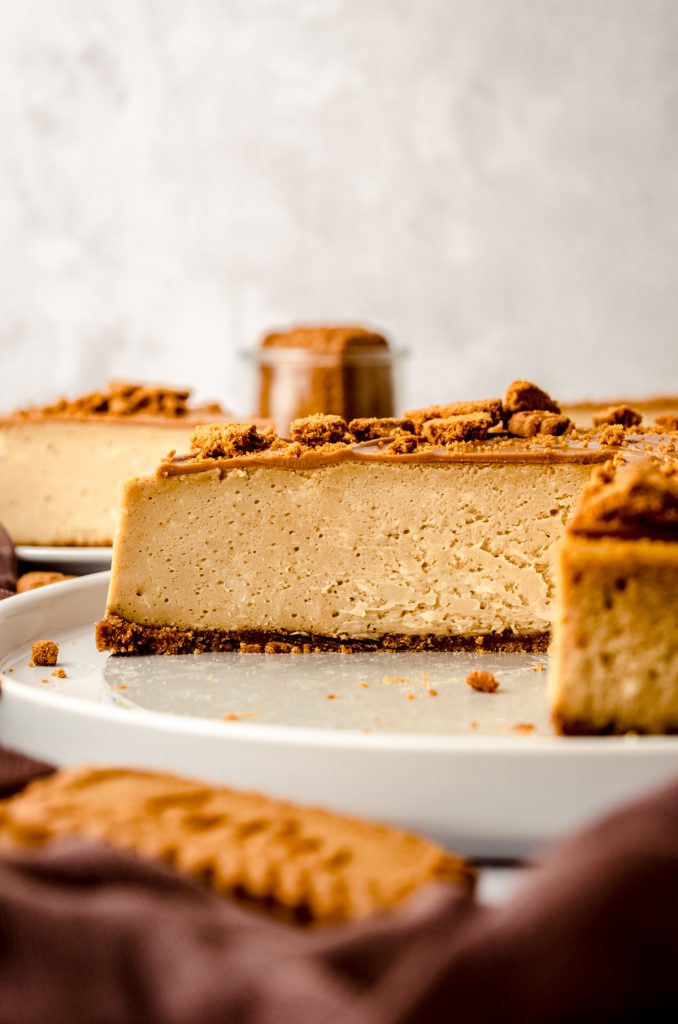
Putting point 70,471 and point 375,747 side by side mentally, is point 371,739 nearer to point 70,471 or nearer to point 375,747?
point 375,747

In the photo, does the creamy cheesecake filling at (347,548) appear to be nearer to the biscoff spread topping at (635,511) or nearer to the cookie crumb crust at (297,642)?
the cookie crumb crust at (297,642)

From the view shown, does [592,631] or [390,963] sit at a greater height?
[592,631]

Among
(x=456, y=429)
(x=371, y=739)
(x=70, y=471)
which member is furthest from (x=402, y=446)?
(x=70, y=471)

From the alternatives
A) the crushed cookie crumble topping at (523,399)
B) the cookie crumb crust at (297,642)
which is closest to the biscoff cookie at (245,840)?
the cookie crumb crust at (297,642)

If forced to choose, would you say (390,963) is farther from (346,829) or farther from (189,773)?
(189,773)

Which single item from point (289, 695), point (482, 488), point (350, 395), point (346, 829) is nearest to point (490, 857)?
point (346, 829)

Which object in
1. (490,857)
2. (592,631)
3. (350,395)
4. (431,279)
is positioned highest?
(431,279)

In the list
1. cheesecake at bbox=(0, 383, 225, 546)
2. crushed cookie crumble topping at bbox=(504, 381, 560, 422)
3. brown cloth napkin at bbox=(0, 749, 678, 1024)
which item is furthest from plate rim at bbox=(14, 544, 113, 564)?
brown cloth napkin at bbox=(0, 749, 678, 1024)
